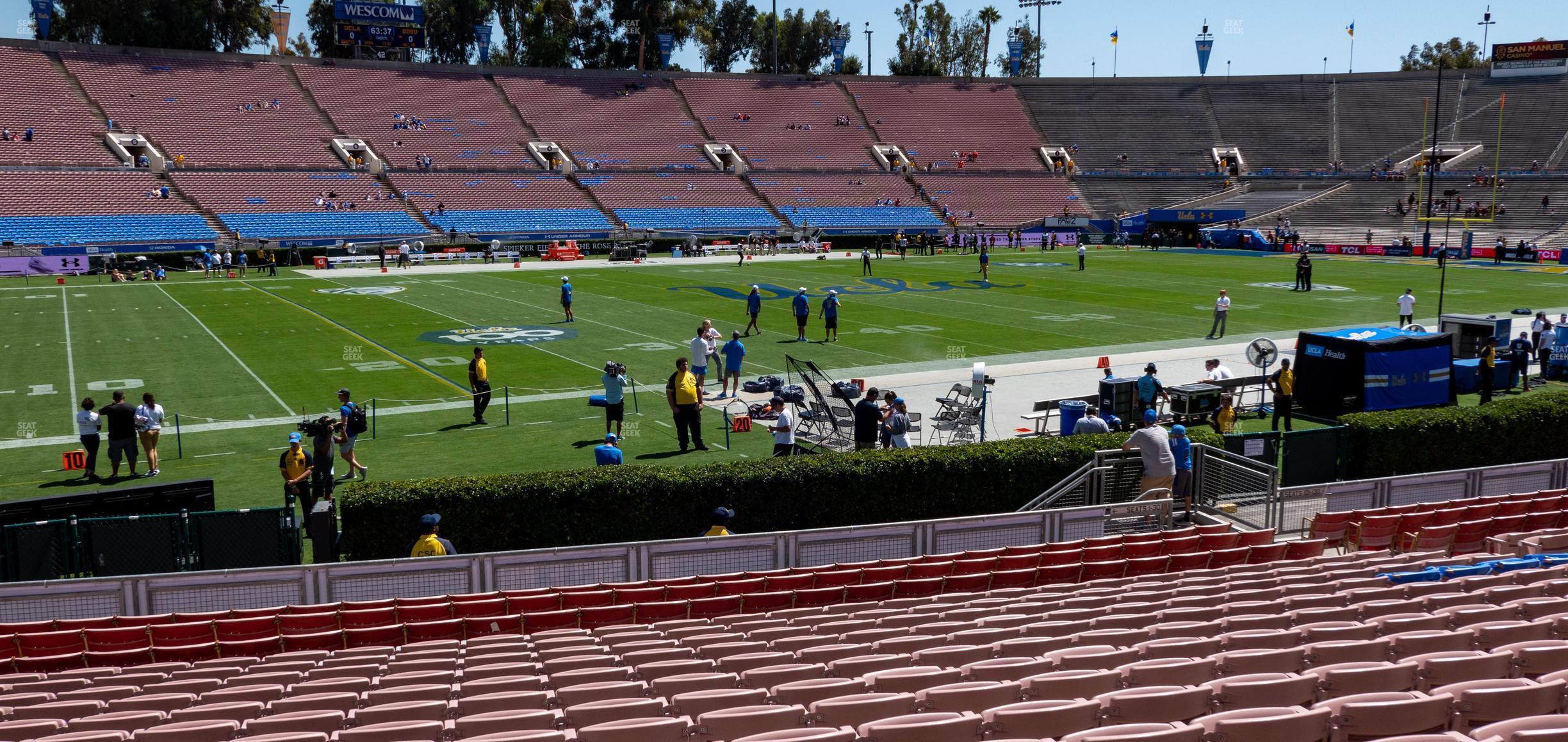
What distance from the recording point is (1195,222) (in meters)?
71.1

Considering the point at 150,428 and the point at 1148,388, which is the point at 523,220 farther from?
the point at 1148,388

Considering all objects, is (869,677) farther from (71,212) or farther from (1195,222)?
(1195,222)

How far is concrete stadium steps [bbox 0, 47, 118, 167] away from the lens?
61.7 m

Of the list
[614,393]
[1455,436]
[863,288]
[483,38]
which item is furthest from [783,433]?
[483,38]

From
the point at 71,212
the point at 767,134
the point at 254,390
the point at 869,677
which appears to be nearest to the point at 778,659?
the point at 869,677

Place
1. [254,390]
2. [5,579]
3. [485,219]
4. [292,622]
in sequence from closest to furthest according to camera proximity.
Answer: [292,622] < [5,579] < [254,390] < [485,219]

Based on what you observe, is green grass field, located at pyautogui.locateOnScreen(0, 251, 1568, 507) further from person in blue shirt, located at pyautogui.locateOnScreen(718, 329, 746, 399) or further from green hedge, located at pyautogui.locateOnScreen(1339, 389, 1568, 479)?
green hedge, located at pyautogui.locateOnScreen(1339, 389, 1568, 479)

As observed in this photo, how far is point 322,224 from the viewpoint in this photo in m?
61.2

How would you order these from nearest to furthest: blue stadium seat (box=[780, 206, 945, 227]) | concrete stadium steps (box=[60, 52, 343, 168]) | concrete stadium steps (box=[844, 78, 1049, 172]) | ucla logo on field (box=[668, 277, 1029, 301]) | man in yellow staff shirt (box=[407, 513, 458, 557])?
1. man in yellow staff shirt (box=[407, 513, 458, 557])
2. ucla logo on field (box=[668, 277, 1029, 301])
3. concrete stadium steps (box=[60, 52, 343, 168])
4. blue stadium seat (box=[780, 206, 945, 227])
5. concrete stadium steps (box=[844, 78, 1049, 172])

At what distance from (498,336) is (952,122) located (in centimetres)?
6558

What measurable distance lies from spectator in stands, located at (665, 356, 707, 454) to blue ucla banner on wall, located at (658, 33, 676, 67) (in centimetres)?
8412

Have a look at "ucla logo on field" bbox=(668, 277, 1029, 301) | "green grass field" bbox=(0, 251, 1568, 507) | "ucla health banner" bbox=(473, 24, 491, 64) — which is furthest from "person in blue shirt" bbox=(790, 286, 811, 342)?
"ucla health banner" bbox=(473, 24, 491, 64)

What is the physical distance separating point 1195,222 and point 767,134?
31128 mm

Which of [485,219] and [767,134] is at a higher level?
[767,134]
